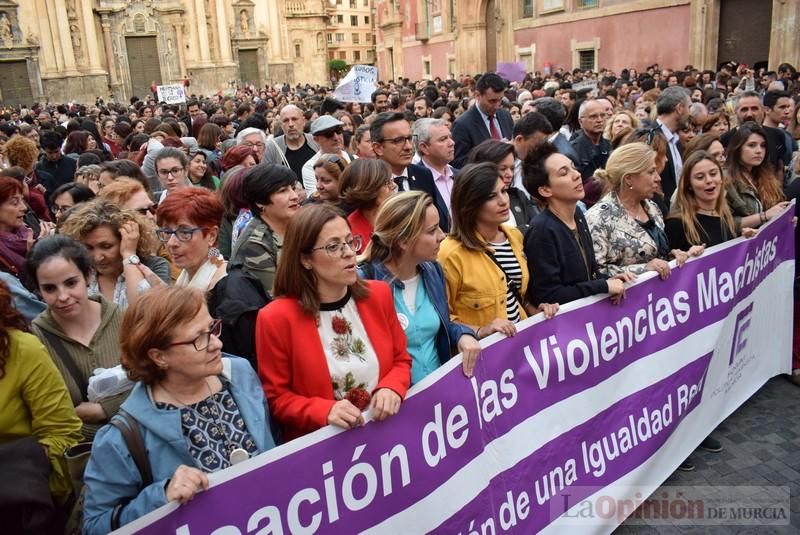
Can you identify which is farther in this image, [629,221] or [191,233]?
[629,221]

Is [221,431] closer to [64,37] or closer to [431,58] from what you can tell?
[431,58]

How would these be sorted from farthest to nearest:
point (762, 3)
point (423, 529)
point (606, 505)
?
point (762, 3) → point (606, 505) → point (423, 529)

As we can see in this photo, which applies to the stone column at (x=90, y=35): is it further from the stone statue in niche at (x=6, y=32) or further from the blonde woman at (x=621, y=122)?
the blonde woman at (x=621, y=122)

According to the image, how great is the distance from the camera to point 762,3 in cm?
1917

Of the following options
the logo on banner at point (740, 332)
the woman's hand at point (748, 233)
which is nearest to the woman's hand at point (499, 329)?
the logo on banner at point (740, 332)

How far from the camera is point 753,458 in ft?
13.7

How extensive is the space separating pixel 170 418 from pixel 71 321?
978 millimetres

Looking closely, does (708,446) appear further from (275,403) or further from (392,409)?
(275,403)

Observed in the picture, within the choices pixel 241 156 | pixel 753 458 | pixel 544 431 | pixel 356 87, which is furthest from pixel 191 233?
pixel 356 87

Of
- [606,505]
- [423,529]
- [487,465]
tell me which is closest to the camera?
[423,529]

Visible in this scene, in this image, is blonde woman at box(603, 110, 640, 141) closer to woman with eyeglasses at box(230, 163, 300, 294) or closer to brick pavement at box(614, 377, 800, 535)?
brick pavement at box(614, 377, 800, 535)

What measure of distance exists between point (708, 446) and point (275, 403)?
3.11 meters

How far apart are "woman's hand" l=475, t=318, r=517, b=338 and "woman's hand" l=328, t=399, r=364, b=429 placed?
911mm

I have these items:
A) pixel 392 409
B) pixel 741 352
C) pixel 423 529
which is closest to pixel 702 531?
pixel 741 352
